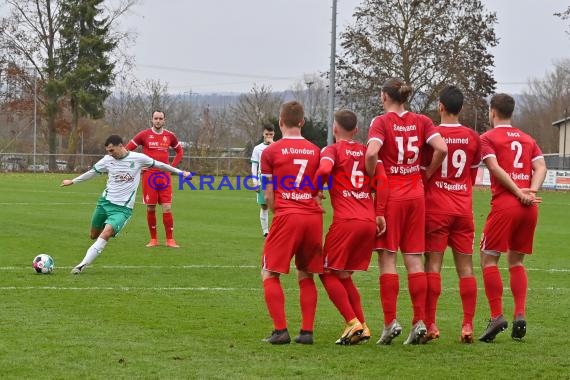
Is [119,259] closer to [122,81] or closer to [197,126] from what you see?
[122,81]

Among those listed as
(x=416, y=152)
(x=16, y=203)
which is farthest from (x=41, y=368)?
(x=16, y=203)

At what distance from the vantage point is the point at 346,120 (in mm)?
8352

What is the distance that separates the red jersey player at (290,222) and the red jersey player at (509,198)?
1655mm

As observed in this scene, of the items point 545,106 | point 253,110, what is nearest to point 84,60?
point 253,110

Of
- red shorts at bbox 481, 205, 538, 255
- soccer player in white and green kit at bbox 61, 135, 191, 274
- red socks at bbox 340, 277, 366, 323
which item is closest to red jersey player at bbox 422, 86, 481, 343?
red shorts at bbox 481, 205, 538, 255

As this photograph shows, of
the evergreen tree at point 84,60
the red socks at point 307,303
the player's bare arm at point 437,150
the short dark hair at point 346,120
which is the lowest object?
the red socks at point 307,303

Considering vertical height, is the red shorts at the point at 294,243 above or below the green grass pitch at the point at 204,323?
above

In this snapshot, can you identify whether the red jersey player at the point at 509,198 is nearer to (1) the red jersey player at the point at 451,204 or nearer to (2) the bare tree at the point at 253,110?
(1) the red jersey player at the point at 451,204

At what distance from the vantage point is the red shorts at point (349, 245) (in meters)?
8.16

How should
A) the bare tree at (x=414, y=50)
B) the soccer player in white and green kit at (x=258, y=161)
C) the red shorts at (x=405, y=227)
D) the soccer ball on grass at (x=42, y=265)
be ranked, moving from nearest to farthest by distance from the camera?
the red shorts at (x=405, y=227) → the soccer ball on grass at (x=42, y=265) → the soccer player in white and green kit at (x=258, y=161) → the bare tree at (x=414, y=50)

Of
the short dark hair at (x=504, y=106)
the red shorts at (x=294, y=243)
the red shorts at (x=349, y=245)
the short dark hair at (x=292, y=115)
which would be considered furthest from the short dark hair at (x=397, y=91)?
the red shorts at (x=294, y=243)

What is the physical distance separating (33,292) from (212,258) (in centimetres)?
468

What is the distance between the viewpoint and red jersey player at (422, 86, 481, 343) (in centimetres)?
846

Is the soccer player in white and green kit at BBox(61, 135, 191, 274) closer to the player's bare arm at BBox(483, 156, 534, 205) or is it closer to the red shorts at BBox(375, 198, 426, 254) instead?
the red shorts at BBox(375, 198, 426, 254)
